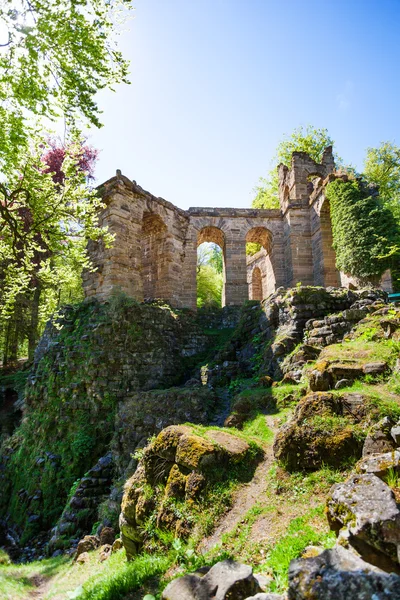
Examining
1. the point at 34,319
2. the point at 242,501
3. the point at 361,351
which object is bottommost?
the point at 242,501

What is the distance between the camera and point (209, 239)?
2258 cm

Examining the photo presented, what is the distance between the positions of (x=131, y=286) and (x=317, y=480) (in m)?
11.7

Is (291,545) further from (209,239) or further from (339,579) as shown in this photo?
(209,239)

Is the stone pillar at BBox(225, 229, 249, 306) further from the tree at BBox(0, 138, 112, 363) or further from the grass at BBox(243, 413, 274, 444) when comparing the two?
the grass at BBox(243, 413, 274, 444)

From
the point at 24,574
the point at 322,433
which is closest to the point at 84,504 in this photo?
the point at 24,574

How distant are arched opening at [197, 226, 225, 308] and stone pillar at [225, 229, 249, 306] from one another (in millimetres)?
559

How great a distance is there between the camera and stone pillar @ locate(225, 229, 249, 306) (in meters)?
20.3

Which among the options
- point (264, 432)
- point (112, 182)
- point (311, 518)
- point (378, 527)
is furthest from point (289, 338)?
point (112, 182)

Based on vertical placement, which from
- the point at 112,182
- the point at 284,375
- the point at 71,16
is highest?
the point at 112,182

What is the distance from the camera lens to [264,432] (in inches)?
260

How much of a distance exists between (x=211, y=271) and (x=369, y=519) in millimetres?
29980

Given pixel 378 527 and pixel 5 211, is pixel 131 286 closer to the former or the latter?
pixel 5 211

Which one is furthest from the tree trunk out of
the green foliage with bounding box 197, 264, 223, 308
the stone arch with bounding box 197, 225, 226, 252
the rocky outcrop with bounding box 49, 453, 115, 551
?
the green foliage with bounding box 197, 264, 223, 308

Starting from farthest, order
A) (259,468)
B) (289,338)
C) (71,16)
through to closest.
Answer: (289,338) < (71,16) < (259,468)
